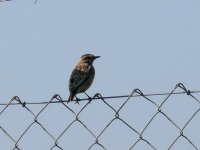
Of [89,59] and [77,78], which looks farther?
[89,59]

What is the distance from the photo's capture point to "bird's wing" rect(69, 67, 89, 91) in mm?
10736

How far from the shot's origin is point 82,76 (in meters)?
11.2

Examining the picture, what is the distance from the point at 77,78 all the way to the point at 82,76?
0.18 meters

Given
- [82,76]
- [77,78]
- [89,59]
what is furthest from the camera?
[89,59]

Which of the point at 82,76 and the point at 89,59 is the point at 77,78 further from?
the point at 89,59

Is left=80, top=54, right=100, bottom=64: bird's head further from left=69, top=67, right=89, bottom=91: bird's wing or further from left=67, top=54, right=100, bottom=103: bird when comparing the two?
left=69, top=67, right=89, bottom=91: bird's wing

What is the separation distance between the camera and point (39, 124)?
214 inches

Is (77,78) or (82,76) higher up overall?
(82,76)

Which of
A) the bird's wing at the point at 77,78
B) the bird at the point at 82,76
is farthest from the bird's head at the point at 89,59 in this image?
the bird's wing at the point at 77,78

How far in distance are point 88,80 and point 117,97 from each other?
576cm

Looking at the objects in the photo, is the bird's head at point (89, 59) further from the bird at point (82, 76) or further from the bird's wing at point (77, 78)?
the bird's wing at point (77, 78)

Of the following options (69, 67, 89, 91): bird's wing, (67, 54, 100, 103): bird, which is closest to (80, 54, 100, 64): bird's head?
(67, 54, 100, 103): bird

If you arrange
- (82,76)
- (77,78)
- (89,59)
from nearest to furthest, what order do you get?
(77,78) → (82,76) → (89,59)

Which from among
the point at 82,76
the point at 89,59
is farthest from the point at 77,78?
the point at 89,59
